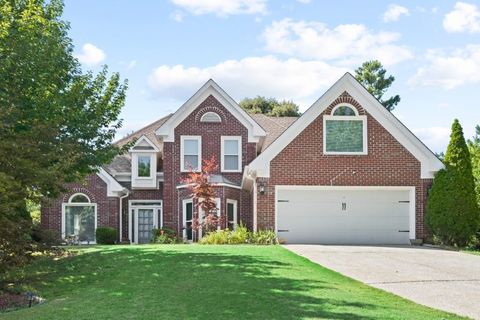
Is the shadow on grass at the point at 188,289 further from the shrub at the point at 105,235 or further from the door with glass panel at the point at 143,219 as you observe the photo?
the door with glass panel at the point at 143,219

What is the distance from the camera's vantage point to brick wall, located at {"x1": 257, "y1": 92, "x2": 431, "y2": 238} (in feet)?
74.6

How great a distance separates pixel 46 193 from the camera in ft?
50.3

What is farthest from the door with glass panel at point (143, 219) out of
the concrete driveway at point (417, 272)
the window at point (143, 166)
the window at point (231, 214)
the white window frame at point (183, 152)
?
the concrete driveway at point (417, 272)

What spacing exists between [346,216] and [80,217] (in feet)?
42.2

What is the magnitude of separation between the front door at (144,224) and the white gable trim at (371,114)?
9618 mm

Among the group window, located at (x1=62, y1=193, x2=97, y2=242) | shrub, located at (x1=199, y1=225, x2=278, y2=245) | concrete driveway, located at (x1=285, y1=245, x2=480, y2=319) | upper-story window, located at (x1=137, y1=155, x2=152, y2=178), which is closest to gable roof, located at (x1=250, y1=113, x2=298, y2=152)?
upper-story window, located at (x1=137, y1=155, x2=152, y2=178)

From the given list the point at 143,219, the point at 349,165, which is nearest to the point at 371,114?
the point at 349,165

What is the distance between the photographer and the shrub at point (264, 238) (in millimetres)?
21500

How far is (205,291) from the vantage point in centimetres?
1017

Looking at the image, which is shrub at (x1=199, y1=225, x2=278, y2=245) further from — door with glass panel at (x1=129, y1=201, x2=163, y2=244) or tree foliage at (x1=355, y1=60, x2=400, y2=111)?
tree foliage at (x1=355, y1=60, x2=400, y2=111)

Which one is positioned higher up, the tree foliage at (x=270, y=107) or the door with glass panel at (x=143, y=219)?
the tree foliage at (x=270, y=107)

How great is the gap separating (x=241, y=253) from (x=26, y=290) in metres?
6.09

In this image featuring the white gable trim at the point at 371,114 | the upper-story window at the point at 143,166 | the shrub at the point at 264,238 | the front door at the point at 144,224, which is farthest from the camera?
the front door at the point at 144,224

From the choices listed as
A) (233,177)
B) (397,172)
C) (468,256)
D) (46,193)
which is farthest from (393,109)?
(46,193)
